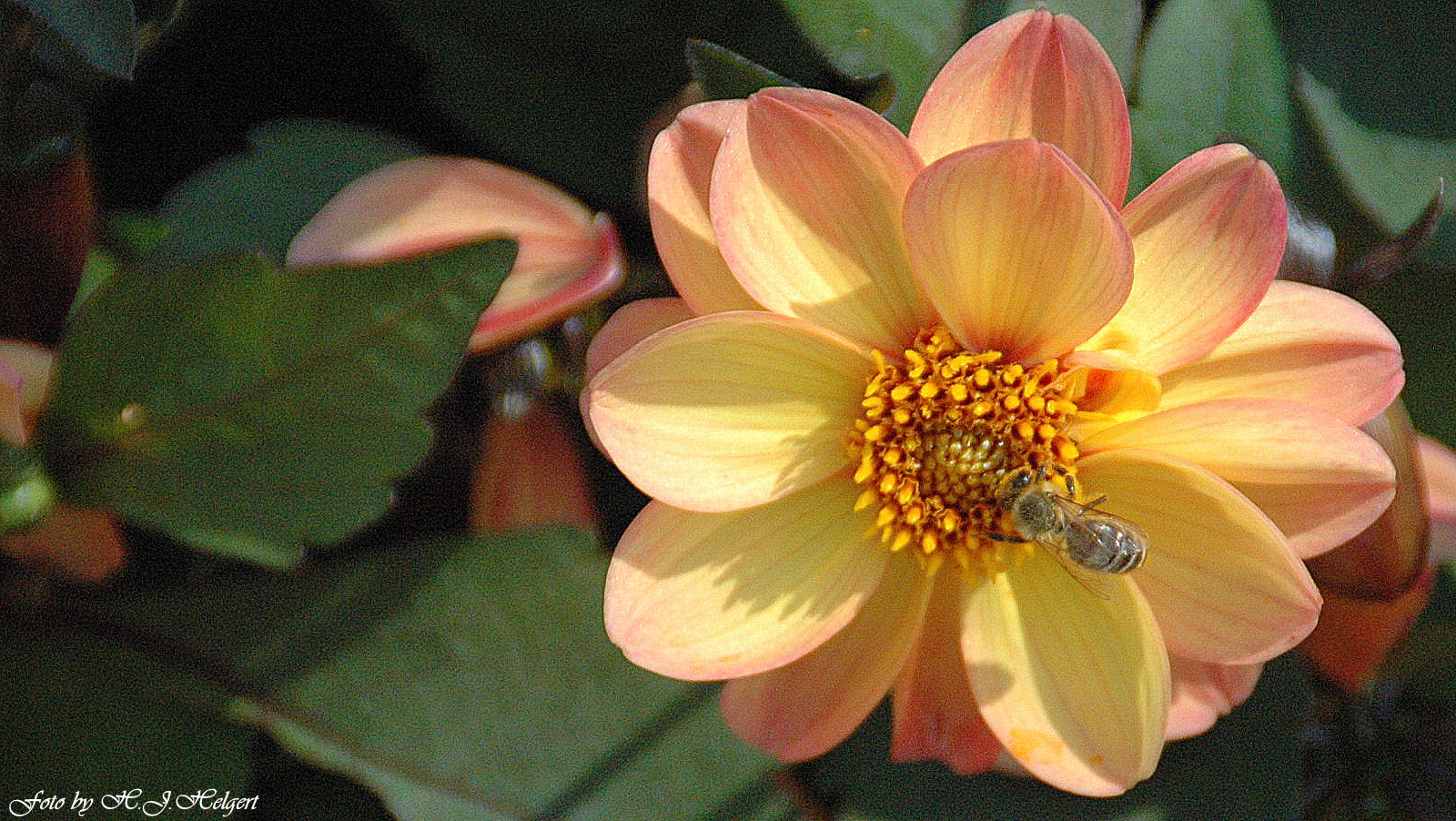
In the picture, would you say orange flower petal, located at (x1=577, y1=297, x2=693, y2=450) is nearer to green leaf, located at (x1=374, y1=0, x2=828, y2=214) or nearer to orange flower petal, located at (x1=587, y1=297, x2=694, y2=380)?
orange flower petal, located at (x1=587, y1=297, x2=694, y2=380)

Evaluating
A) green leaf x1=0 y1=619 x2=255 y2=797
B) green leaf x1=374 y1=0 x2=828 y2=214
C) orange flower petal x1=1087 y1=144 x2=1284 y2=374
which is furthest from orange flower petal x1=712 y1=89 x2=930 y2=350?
green leaf x1=0 y1=619 x2=255 y2=797

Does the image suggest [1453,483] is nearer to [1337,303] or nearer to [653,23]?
[1337,303]

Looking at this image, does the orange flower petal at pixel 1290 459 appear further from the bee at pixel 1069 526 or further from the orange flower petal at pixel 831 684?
the orange flower petal at pixel 831 684

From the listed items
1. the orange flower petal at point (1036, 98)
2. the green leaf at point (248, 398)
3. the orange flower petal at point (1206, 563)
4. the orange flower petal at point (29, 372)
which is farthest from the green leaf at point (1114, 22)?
the orange flower petal at point (29, 372)

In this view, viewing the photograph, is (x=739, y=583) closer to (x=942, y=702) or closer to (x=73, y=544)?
(x=942, y=702)

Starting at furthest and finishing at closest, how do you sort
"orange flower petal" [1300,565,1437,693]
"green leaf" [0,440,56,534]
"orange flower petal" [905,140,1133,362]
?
1. "orange flower petal" [1300,565,1437,693]
2. "green leaf" [0,440,56,534]
3. "orange flower petal" [905,140,1133,362]
